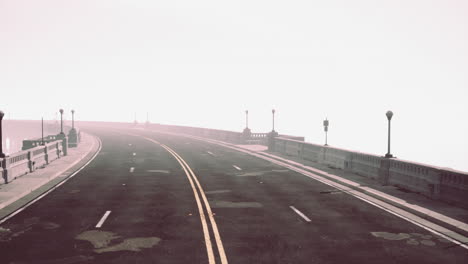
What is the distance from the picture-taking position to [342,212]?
14.2m

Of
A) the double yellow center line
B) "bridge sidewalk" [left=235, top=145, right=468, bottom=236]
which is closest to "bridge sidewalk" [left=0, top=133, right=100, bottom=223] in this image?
the double yellow center line

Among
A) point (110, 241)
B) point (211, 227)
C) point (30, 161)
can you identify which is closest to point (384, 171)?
point (211, 227)

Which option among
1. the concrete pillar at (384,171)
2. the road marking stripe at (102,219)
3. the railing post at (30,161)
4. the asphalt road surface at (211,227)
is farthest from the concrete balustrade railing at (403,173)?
the railing post at (30,161)

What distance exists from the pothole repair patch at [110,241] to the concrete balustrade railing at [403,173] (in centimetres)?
1016

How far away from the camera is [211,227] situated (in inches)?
479

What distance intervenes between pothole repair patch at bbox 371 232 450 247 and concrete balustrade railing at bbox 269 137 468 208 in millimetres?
3701

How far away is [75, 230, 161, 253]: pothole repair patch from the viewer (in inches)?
400

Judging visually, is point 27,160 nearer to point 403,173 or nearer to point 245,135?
point 403,173

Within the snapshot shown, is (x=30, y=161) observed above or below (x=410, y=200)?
above

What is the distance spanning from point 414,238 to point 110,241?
25.8 feet

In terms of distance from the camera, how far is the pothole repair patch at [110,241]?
1017 cm

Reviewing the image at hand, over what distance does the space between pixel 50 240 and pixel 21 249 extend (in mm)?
816

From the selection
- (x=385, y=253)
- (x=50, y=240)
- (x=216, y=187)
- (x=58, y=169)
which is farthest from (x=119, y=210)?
(x=58, y=169)

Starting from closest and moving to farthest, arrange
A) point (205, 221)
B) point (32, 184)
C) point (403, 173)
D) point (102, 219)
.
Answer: point (205, 221), point (102, 219), point (403, 173), point (32, 184)
